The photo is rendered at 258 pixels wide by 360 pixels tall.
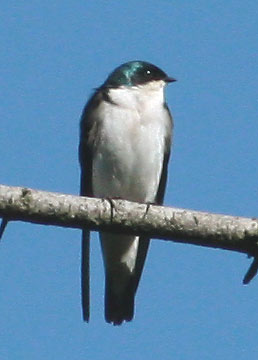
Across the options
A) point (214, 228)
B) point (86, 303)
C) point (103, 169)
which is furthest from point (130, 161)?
point (214, 228)

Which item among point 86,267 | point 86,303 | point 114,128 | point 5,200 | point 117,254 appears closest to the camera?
point 5,200

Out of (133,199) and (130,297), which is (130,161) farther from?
(130,297)

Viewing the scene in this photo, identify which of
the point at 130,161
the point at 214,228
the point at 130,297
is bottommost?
the point at 130,297

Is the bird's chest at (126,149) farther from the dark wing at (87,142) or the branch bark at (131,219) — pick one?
the branch bark at (131,219)

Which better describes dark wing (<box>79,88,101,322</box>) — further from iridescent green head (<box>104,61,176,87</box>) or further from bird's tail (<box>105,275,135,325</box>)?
bird's tail (<box>105,275,135,325</box>)

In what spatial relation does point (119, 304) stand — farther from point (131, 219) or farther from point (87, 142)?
point (131, 219)

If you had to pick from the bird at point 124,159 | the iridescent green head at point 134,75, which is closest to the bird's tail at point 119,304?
the bird at point 124,159

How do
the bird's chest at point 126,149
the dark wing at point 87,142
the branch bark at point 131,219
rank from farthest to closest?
the dark wing at point 87,142
the bird's chest at point 126,149
the branch bark at point 131,219
